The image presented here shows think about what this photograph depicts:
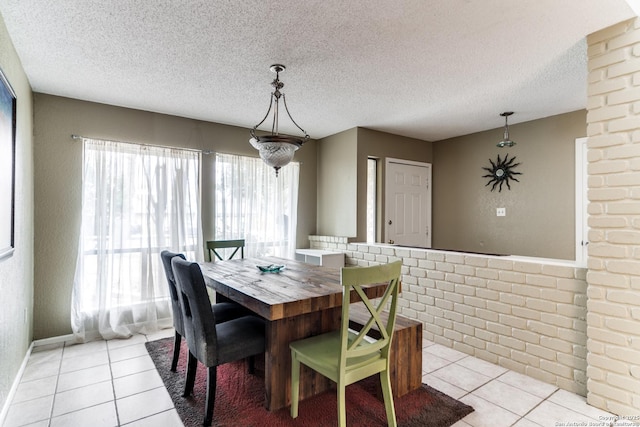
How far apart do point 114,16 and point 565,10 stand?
2653 mm

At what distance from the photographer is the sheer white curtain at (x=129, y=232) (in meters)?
3.23

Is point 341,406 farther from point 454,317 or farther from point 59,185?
point 59,185

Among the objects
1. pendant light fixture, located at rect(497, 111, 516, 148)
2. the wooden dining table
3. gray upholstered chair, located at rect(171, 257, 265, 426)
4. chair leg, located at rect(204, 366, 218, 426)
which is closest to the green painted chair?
the wooden dining table

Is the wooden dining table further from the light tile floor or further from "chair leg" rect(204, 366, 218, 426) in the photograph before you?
the light tile floor

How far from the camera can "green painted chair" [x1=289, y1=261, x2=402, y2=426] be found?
1.65 metres

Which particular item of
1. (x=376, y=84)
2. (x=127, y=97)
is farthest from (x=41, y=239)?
(x=376, y=84)

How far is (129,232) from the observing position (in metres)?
3.40

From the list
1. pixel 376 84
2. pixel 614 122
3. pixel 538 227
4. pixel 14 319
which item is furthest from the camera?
pixel 538 227

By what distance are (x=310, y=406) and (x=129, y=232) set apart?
2.66m

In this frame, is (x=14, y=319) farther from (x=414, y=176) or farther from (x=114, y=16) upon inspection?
(x=414, y=176)

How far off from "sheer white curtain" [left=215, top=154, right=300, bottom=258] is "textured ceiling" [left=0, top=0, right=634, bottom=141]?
33.7 inches

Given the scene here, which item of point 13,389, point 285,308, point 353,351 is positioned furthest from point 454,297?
point 13,389

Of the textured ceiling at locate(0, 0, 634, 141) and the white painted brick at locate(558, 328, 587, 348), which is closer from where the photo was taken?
the textured ceiling at locate(0, 0, 634, 141)

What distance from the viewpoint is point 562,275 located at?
2.30 metres
